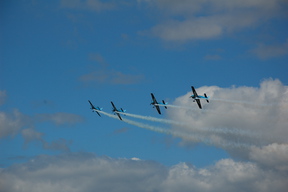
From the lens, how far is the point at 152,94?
18150 centimetres

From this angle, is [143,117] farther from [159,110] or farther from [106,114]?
[106,114]

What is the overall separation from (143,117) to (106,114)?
93.9 feet

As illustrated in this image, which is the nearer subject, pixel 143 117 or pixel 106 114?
pixel 143 117

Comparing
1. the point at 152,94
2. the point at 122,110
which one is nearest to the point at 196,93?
the point at 152,94

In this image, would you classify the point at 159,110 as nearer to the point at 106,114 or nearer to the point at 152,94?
the point at 152,94

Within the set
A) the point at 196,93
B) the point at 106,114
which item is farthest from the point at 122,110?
the point at 196,93

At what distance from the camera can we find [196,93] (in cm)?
17325

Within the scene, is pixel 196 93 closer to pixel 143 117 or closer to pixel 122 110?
pixel 143 117

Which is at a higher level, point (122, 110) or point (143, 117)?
point (122, 110)

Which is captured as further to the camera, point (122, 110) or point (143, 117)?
point (122, 110)

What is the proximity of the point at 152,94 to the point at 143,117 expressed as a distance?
1147 cm

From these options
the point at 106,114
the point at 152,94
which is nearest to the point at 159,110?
the point at 152,94

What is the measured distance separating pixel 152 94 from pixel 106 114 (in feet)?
84.1

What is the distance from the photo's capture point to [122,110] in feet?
638
